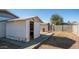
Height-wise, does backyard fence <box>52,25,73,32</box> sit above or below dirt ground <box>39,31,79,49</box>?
above

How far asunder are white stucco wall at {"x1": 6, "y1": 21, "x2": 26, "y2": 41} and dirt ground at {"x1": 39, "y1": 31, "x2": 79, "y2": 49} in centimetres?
38

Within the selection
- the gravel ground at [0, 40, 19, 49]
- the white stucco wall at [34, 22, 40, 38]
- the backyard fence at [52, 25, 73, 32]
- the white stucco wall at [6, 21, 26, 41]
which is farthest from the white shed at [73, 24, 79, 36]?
the gravel ground at [0, 40, 19, 49]

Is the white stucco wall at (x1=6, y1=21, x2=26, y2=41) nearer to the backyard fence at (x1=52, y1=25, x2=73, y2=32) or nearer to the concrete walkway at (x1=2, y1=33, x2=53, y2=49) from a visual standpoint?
A: the concrete walkway at (x1=2, y1=33, x2=53, y2=49)

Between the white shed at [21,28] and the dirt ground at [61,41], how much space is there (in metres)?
0.27

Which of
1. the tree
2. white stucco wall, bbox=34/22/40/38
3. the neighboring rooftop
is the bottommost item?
white stucco wall, bbox=34/22/40/38

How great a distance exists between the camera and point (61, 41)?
5.03m

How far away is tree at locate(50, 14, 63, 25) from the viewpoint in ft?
16.2

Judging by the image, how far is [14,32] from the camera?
498cm
